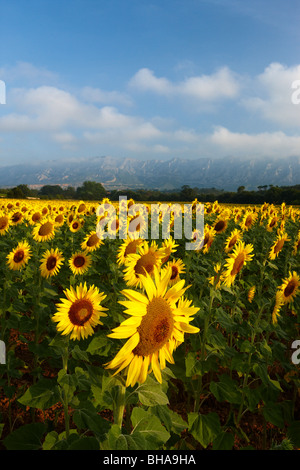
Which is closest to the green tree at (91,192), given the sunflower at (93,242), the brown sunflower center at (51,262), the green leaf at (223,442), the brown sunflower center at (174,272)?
the sunflower at (93,242)

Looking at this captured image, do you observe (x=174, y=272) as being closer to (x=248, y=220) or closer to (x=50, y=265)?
(x=50, y=265)

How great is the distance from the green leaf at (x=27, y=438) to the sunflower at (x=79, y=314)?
76cm

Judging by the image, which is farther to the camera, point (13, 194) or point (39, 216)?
point (13, 194)

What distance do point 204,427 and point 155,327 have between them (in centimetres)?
201

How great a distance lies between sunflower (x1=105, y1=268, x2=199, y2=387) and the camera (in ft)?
5.42

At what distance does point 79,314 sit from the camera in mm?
2758

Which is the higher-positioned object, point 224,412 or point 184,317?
point 184,317

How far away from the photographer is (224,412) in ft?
13.9

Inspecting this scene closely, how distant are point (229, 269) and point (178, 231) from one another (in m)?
3.65

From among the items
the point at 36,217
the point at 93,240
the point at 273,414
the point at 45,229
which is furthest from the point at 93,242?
the point at 273,414

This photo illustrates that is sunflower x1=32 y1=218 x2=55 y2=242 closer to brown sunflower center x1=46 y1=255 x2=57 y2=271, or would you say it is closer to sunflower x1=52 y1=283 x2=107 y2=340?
brown sunflower center x1=46 y1=255 x2=57 y2=271

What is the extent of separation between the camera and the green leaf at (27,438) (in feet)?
7.38
